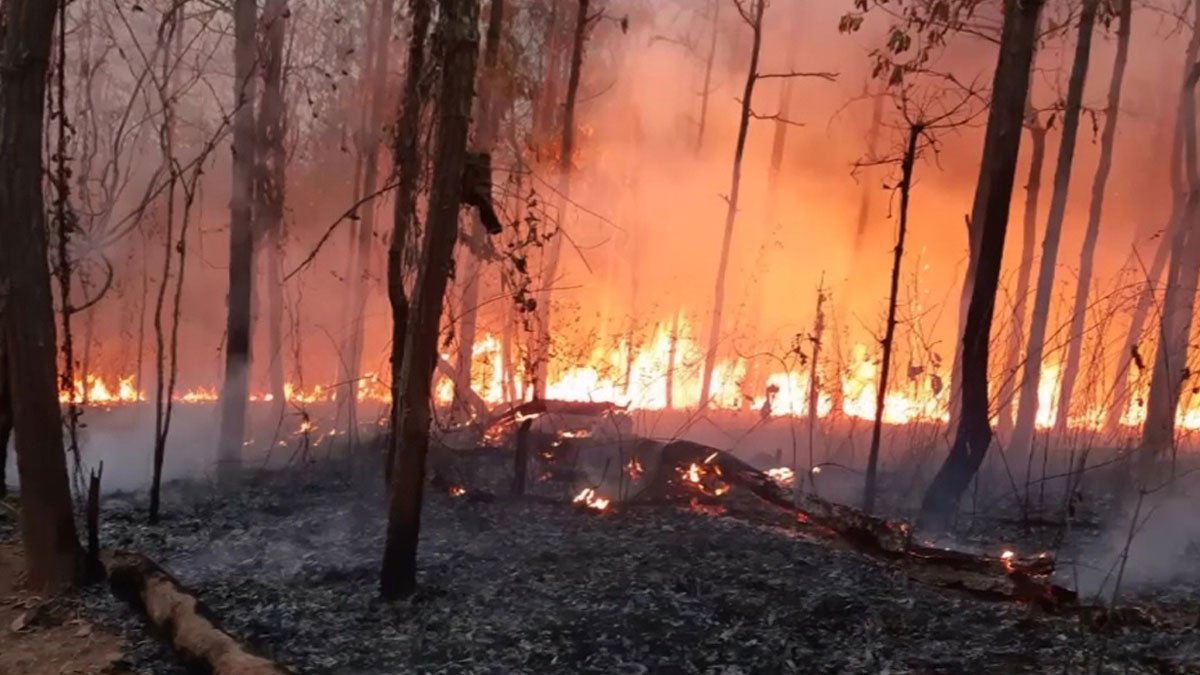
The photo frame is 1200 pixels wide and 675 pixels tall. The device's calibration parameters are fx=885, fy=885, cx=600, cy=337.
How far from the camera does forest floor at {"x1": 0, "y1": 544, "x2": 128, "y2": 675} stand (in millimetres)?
5238

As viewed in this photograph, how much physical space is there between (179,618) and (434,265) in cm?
269

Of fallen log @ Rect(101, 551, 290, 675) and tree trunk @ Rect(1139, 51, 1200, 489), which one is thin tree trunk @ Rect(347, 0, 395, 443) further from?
tree trunk @ Rect(1139, 51, 1200, 489)

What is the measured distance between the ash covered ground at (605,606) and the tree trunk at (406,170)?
1.29 m

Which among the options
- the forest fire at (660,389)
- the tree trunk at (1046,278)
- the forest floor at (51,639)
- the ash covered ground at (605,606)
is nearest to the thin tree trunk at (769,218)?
the forest fire at (660,389)

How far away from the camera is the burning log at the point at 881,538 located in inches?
247

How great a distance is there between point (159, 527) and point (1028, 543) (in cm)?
801

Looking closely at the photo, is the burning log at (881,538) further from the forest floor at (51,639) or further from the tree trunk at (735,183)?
the tree trunk at (735,183)

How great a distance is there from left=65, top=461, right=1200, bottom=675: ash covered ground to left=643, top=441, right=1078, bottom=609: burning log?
0.19 metres

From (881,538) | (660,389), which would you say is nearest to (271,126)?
(881,538)

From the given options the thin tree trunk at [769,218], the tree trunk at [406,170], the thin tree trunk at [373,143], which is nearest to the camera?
the tree trunk at [406,170]

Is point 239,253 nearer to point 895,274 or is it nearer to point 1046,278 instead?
point 895,274

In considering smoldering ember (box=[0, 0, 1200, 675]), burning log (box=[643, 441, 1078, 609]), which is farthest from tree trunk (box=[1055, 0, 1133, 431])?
burning log (box=[643, 441, 1078, 609])

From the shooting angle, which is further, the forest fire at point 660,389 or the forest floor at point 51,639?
the forest fire at point 660,389

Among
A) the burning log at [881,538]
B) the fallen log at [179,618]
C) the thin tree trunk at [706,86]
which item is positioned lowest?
the fallen log at [179,618]
